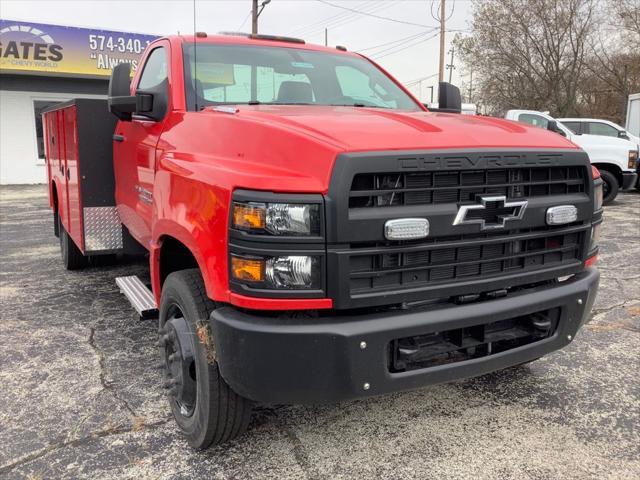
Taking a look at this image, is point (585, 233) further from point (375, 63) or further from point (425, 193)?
point (375, 63)

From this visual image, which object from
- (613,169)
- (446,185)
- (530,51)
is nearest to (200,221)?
(446,185)

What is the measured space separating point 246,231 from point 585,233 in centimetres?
166

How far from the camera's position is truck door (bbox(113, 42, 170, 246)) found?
10.8ft

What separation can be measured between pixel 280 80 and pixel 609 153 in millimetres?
10617

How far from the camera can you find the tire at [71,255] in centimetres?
586

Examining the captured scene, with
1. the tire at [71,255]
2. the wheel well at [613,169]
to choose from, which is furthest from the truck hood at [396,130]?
the wheel well at [613,169]

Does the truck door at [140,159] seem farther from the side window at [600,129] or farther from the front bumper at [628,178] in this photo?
the side window at [600,129]

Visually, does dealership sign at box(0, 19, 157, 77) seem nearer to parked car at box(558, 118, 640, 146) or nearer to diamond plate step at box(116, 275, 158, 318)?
parked car at box(558, 118, 640, 146)

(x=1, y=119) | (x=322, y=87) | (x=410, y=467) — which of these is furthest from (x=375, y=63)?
(x=1, y=119)

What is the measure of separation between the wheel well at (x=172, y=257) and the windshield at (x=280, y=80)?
782 millimetres

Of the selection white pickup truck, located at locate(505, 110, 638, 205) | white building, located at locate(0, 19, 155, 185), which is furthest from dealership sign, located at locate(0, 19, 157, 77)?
white pickup truck, located at locate(505, 110, 638, 205)

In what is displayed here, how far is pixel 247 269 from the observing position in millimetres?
1982

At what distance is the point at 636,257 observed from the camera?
674 centimetres

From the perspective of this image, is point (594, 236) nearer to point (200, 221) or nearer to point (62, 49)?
point (200, 221)
